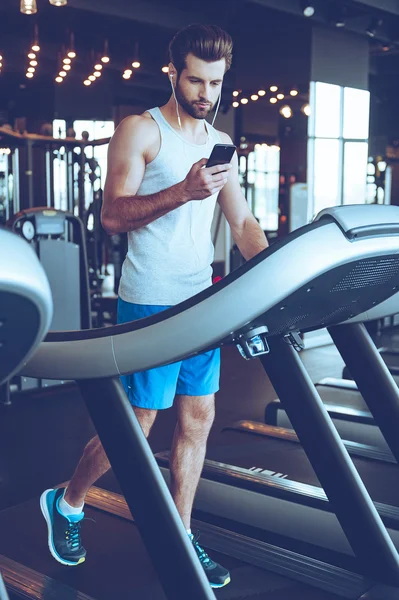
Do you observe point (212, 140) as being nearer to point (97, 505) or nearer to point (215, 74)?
point (215, 74)

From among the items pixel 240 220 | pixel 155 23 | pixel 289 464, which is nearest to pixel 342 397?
pixel 289 464

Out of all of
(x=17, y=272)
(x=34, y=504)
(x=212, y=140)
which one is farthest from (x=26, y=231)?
(x=17, y=272)

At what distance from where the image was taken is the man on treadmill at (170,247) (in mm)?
2029

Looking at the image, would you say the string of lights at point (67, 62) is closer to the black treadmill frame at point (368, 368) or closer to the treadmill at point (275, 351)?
the black treadmill frame at point (368, 368)

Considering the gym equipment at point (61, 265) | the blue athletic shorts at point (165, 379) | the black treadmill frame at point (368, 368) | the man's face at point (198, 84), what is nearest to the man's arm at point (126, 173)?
the man's face at point (198, 84)

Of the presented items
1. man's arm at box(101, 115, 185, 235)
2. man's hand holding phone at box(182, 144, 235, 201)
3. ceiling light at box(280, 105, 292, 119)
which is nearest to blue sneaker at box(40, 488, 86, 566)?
man's arm at box(101, 115, 185, 235)

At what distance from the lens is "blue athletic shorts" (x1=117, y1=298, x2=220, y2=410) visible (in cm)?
204

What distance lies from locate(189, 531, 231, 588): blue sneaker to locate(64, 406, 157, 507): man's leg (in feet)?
1.09

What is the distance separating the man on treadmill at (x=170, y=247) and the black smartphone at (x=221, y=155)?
311 mm

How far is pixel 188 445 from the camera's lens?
7.13ft

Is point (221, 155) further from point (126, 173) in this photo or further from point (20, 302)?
point (20, 302)

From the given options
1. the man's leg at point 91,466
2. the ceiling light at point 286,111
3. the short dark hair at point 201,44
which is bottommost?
the man's leg at point 91,466

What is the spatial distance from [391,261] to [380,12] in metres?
6.18

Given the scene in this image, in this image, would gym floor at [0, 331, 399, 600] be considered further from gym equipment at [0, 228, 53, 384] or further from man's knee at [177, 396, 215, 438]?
gym equipment at [0, 228, 53, 384]
